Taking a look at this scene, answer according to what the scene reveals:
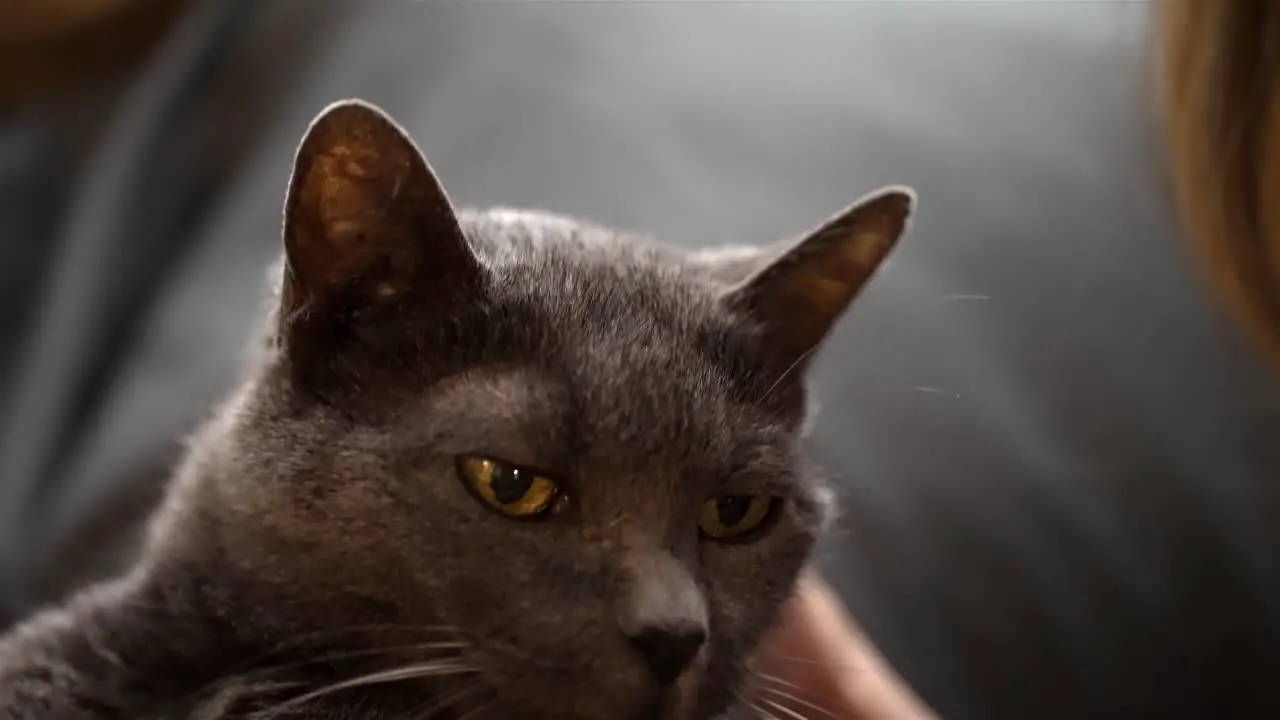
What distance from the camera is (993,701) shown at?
1225mm

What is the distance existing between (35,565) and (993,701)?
908mm

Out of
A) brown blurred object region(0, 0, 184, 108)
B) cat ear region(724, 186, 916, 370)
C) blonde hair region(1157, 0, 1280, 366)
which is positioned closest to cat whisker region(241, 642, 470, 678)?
cat ear region(724, 186, 916, 370)

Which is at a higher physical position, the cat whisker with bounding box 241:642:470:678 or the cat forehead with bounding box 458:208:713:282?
the cat forehead with bounding box 458:208:713:282

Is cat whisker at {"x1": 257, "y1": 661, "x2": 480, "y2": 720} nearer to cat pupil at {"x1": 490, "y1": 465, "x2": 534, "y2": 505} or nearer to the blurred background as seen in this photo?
cat pupil at {"x1": 490, "y1": 465, "x2": 534, "y2": 505}

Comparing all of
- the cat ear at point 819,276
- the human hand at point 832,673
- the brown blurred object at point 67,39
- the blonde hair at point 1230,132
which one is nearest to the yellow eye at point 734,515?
the cat ear at point 819,276

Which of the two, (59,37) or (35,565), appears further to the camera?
(59,37)

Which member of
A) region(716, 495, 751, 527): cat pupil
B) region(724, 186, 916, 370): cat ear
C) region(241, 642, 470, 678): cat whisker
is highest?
region(724, 186, 916, 370): cat ear

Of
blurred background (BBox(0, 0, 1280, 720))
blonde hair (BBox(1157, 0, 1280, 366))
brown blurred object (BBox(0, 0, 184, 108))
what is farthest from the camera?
brown blurred object (BBox(0, 0, 184, 108))

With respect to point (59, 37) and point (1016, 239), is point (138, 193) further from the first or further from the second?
point (1016, 239)

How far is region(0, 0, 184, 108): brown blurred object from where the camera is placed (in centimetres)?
135

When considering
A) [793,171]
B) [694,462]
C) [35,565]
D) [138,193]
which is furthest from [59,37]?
[694,462]

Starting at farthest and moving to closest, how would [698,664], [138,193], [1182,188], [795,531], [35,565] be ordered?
1. [138,193]
2. [35,565]
3. [1182,188]
4. [795,531]
5. [698,664]

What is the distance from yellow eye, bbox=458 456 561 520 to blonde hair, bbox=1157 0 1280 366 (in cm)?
64

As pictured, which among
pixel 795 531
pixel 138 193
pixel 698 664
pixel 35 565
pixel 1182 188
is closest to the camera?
pixel 698 664
